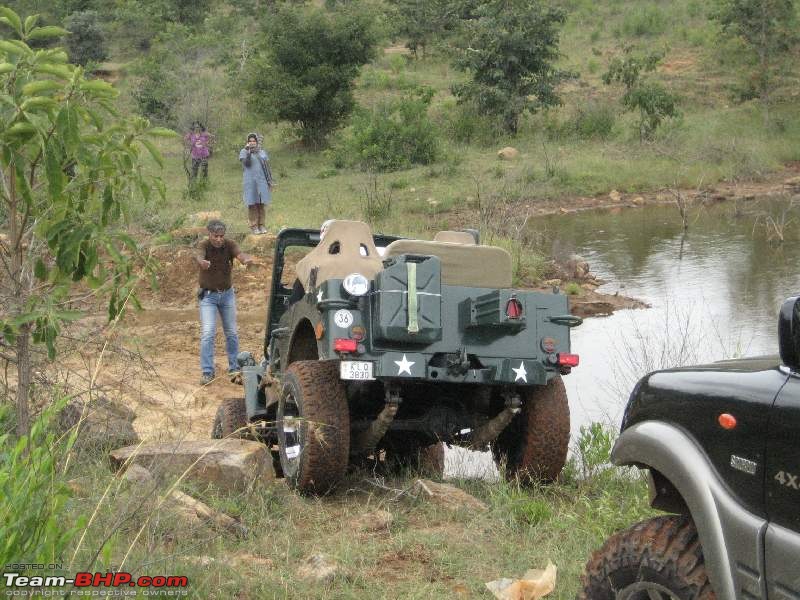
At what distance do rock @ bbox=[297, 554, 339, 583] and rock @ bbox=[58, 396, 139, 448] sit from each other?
146 centimetres

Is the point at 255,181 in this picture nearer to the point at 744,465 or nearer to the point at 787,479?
the point at 744,465

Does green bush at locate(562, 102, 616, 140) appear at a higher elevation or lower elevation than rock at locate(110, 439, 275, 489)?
higher

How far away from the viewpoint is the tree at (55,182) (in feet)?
14.1

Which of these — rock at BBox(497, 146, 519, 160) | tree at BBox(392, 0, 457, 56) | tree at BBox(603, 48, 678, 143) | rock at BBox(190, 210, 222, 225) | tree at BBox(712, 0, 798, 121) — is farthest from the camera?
tree at BBox(392, 0, 457, 56)

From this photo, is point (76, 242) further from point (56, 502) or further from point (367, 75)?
point (367, 75)

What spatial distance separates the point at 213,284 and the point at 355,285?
14.7 feet

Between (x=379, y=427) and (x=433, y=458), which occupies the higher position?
(x=379, y=427)

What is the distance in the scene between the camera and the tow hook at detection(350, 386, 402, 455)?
21.6ft

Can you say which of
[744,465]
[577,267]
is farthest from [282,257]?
[577,267]

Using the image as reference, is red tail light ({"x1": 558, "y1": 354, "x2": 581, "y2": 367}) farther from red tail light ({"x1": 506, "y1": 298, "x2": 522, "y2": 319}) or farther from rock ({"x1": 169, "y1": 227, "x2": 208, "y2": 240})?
rock ({"x1": 169, "y1": 227, "x2": 208, "y2": 240})

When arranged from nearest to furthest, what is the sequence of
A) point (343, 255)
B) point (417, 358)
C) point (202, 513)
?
point (202, 513), point (417, 358), point (343, 255)

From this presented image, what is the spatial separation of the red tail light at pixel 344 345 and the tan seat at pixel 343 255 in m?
0.63

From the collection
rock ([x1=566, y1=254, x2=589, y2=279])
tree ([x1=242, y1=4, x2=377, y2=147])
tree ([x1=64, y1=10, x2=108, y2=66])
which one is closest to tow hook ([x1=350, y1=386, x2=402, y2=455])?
rock ([x1=566, y1=254, x2=589, y2=279])

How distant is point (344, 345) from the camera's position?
21.0ft
